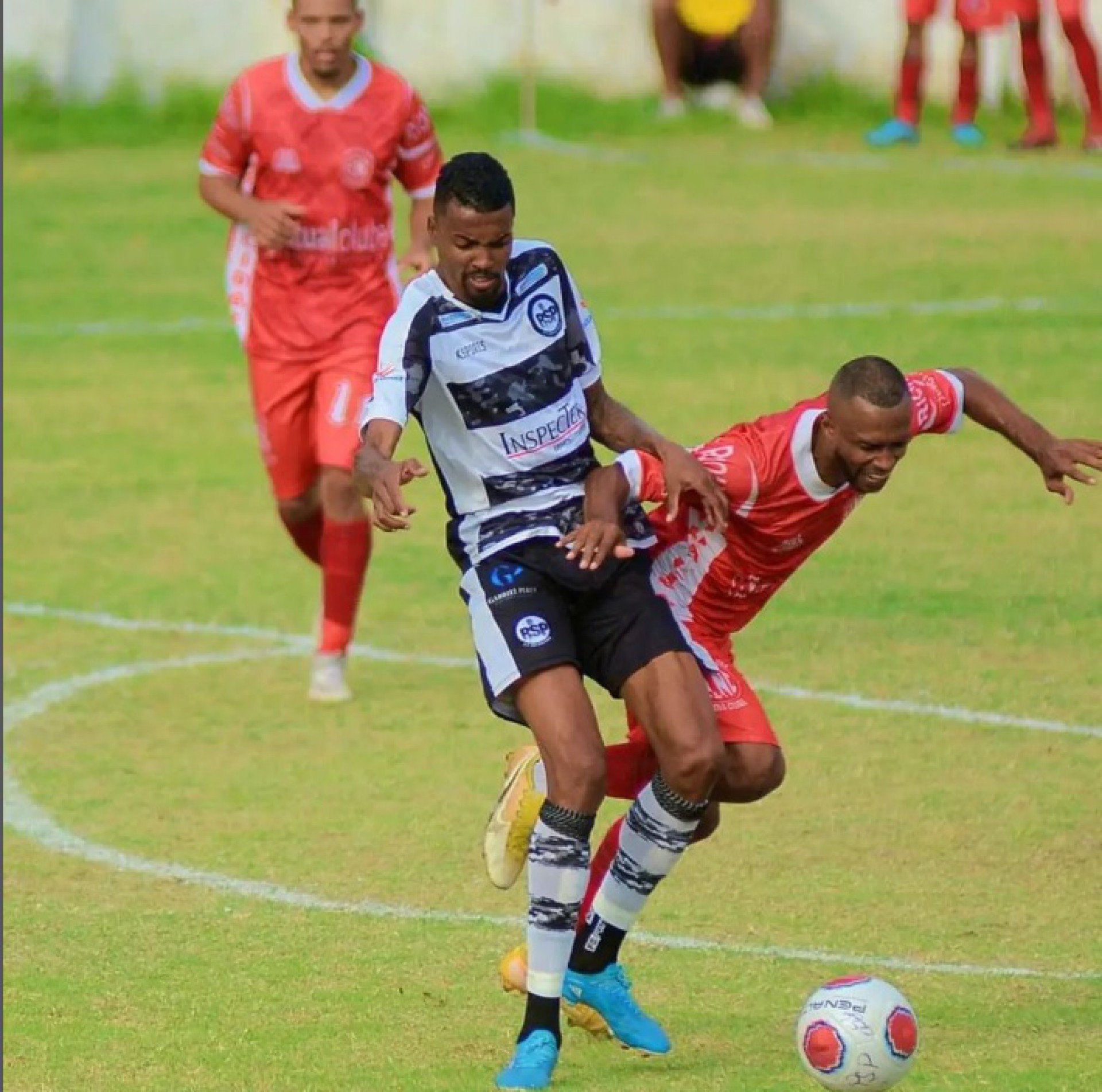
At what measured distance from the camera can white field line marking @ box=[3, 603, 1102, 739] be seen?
9727 millimetres

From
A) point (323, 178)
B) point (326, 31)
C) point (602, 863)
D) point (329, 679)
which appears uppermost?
point (326, 31)

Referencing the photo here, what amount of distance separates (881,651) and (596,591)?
4.39 meters

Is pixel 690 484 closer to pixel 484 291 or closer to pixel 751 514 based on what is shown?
pixel 751 514

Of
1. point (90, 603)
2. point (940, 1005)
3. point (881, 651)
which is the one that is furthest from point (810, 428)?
point (90, 603)

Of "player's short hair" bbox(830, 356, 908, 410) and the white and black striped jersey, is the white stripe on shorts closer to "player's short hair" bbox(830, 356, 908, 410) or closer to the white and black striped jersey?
the white and black striped jersey

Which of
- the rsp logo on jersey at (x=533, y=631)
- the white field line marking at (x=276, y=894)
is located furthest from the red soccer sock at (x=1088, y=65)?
the rsp logo on jersey at (x=533, y=631)

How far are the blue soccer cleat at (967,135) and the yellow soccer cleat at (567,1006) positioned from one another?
63.5 feet

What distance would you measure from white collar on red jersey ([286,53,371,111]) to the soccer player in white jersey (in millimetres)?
3901

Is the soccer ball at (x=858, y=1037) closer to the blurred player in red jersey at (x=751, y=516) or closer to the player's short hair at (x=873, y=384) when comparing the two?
the blurred player in red jersey at (x=751, y=516)

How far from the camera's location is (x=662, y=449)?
6.63m

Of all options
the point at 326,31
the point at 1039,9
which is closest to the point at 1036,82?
the point at 1039,9

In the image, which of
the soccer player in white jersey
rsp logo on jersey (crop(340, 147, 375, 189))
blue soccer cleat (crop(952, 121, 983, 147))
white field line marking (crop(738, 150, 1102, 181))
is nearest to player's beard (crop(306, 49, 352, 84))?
rsp logo on jersey (crop(340, 147, 375, 189))

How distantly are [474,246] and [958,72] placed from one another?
770 inches

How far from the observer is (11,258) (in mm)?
21484
